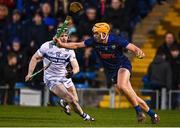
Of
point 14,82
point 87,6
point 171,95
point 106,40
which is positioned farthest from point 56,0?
point 106,40

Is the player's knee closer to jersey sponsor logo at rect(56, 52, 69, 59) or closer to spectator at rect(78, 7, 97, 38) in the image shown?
jersey sponsor logo at rect(56, 52, 69, 59)

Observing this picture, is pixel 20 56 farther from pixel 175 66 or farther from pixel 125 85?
pixel 125 85

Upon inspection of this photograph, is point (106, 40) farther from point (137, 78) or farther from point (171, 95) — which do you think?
point (137, 78)

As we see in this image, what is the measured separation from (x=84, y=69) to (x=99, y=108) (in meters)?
1.85

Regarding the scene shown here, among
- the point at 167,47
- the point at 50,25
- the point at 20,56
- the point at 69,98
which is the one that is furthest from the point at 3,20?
the point at 69,98

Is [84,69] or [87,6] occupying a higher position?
[87,6]

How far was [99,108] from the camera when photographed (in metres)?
26.5

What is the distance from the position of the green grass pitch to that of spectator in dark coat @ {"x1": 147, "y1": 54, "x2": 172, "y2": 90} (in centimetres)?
166

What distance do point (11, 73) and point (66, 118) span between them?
23.3 ft

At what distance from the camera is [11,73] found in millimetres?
27859

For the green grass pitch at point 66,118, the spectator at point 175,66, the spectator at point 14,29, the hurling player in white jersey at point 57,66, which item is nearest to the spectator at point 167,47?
the spectator at point 175,66

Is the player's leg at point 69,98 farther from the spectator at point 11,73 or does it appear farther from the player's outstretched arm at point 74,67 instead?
the spectator at point 11,73

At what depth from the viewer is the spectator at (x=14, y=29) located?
29.0 m

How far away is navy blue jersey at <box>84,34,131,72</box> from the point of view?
19.1 m
